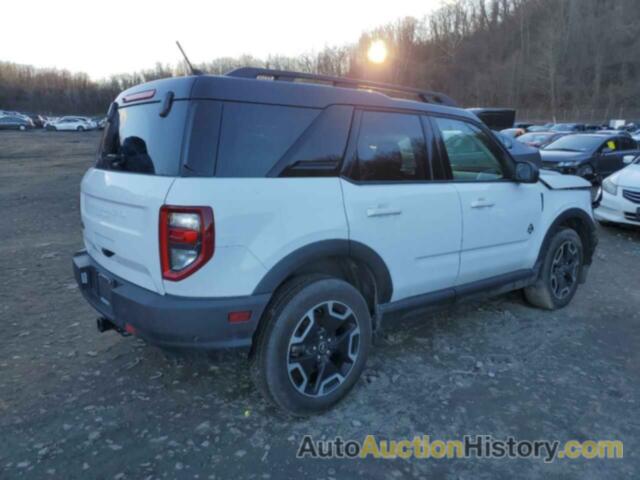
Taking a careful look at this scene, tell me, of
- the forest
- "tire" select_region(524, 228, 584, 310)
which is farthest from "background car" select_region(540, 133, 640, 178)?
the forest

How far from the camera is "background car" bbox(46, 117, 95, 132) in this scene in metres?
47.7

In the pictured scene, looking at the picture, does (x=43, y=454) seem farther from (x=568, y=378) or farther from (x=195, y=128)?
(x=568, y=378)

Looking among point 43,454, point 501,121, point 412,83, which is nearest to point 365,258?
point 43,454

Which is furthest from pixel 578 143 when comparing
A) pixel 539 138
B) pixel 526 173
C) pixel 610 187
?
pixel 526 173

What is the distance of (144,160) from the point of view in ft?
8.17

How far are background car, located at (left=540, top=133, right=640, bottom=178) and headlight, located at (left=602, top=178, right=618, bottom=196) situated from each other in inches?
162

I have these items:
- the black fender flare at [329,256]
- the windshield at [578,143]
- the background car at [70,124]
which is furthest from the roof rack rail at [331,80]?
the background car at [70,124]

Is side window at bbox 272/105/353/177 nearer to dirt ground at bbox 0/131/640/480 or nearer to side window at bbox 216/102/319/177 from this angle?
side window at bbox 216/102/319/177

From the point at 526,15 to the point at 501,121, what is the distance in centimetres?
7171

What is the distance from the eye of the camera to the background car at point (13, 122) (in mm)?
44125

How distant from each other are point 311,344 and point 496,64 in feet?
261

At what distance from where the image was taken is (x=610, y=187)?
7.49 metres

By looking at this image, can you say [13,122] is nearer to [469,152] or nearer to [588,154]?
[588,154]

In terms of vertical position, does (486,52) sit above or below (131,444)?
above
